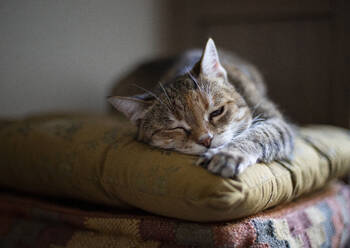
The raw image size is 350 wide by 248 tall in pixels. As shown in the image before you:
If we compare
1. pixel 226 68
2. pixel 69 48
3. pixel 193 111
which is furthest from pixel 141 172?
pixel 69 48

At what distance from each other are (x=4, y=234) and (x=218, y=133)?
102 cm

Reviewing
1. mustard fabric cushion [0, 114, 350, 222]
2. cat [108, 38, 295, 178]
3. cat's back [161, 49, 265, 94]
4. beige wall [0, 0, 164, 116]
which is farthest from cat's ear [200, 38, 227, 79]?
beige wall [0, 0, 164, 116]

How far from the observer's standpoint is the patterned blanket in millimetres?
1067

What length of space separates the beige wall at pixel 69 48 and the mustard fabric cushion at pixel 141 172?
1.81 ft

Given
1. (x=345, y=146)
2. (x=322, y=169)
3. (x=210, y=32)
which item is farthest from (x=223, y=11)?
(x=322, y=169)

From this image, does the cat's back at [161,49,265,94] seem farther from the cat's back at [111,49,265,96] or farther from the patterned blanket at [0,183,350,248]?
the patterned blanket at [0,183,350,248]

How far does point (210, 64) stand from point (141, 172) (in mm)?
575

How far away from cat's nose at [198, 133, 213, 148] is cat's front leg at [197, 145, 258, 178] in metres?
0.09

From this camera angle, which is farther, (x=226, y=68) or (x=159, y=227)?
(x=226, y=68)

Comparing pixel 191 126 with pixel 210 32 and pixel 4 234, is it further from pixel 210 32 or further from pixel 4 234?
pixel 210 32

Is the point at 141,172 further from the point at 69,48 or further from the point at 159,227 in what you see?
the point at 69,48

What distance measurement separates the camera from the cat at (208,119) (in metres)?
1.20

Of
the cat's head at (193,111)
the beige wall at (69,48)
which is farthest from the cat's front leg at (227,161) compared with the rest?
the beige wall at (69,48)

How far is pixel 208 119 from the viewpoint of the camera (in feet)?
4.20
